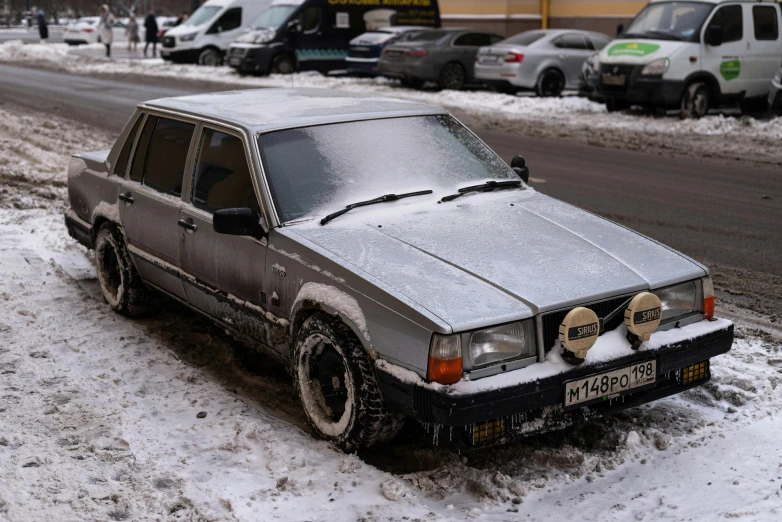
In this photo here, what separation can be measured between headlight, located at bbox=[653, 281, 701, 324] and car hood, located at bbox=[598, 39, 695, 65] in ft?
40.0

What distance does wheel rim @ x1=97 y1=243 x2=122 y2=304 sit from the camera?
21.1ft

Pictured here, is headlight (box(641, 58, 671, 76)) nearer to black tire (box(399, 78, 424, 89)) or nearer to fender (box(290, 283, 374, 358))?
black tire (box(399, 78, 424, 89))

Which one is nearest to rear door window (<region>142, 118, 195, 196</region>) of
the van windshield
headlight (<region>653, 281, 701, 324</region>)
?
headlight (<region>653, 281, 701, 324</region>)

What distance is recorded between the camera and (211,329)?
6121 mm

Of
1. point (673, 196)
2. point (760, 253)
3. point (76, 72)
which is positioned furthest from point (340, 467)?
point (76, 72)

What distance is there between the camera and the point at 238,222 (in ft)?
15.4

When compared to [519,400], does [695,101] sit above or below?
above

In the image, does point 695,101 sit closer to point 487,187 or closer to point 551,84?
point 551,84

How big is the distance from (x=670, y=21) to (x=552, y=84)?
3815 millimetres

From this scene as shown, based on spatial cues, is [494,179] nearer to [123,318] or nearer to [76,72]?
[123,318]

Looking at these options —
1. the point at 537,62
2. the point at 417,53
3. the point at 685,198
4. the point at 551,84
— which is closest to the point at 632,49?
the point at 537,62

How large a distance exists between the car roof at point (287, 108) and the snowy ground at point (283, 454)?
1403mm

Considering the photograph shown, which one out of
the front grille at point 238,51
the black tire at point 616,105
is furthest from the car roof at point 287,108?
the front grille at point 238,51

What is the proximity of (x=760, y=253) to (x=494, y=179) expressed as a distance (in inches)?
134
